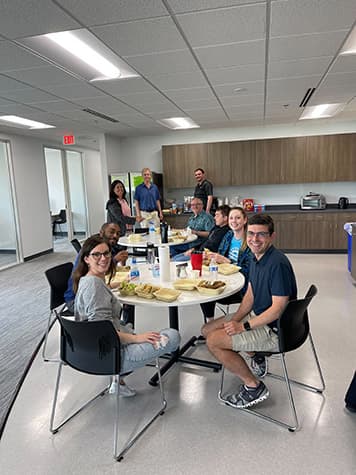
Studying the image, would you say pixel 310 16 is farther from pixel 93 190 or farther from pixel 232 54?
pixel 93 190

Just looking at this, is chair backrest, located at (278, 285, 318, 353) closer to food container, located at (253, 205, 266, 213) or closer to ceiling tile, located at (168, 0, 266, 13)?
ceiling tile, located at (168, 0, 266, 13)

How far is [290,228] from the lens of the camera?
6.76 meters

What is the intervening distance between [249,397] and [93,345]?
1103 mm

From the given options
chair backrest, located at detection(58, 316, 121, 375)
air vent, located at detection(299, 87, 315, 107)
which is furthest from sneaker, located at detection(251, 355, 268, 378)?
air vent, located at detection(299, 87, 315, 107)

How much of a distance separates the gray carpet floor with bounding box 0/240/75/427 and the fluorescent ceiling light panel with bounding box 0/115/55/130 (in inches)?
103

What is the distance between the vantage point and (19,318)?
405cm

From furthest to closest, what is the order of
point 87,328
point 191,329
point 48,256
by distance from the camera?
point 48,256 < point 191,329 < point 87,328

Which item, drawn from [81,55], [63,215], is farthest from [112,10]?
[63,215]

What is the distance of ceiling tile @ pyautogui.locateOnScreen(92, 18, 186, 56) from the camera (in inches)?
94.3

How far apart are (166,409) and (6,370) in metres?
1.49

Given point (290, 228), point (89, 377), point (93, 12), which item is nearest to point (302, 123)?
point (290, 228)

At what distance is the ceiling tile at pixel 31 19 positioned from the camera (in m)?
2.07

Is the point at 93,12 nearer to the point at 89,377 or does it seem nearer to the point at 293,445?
the point at 89,377

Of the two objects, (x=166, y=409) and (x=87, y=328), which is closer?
(x=87, y=328)
